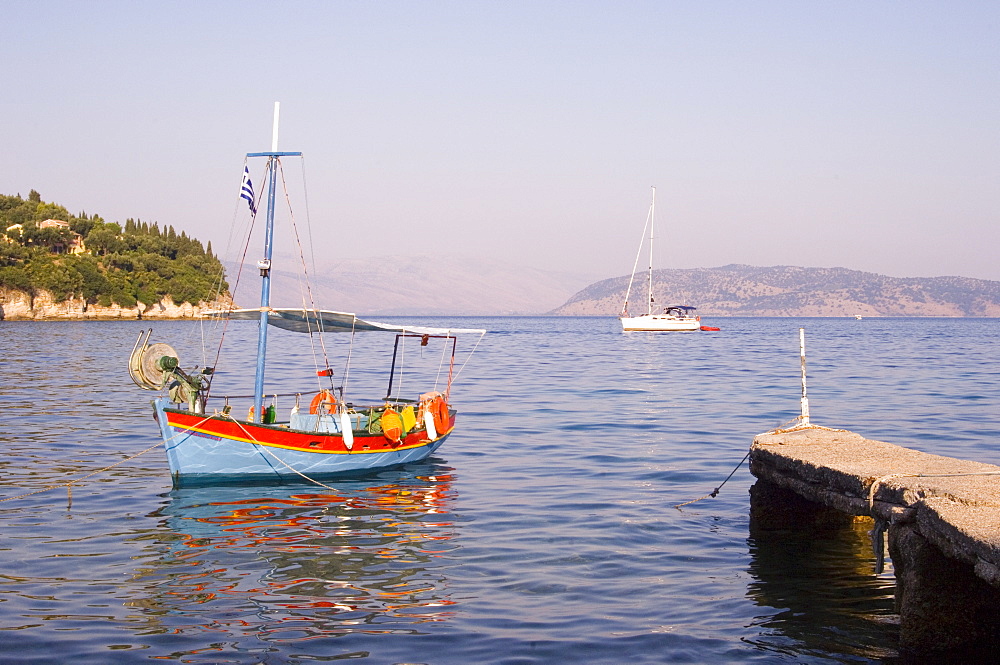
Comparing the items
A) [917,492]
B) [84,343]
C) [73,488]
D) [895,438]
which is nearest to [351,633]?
[917,492]

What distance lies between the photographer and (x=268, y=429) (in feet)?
65.4

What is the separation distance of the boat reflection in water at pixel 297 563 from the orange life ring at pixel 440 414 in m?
3.69

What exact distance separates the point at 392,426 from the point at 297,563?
8.39 m

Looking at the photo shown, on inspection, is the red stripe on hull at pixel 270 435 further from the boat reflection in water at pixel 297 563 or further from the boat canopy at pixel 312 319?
the boat canopy at pixel 312 319

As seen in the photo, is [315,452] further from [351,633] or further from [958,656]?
[958,656]

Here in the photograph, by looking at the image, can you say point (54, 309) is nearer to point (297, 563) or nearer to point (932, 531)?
point (297, 563)

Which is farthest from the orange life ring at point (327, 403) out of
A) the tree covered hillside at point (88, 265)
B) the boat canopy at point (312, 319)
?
the tree covered hillside at point (88, 265)

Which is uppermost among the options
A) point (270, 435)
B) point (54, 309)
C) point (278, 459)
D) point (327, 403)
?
point (54, 309)

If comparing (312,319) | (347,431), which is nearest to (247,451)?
(347,431)

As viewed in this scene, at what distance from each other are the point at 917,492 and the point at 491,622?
5240 mm

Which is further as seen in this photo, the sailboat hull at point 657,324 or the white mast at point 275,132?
the sailboat hull at point 657,324

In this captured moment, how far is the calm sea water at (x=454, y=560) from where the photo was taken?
34.6 feet

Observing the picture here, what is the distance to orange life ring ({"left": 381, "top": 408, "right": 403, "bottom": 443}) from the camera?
2203cm

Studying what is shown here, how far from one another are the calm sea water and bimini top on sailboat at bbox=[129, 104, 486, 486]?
557 millimetres
